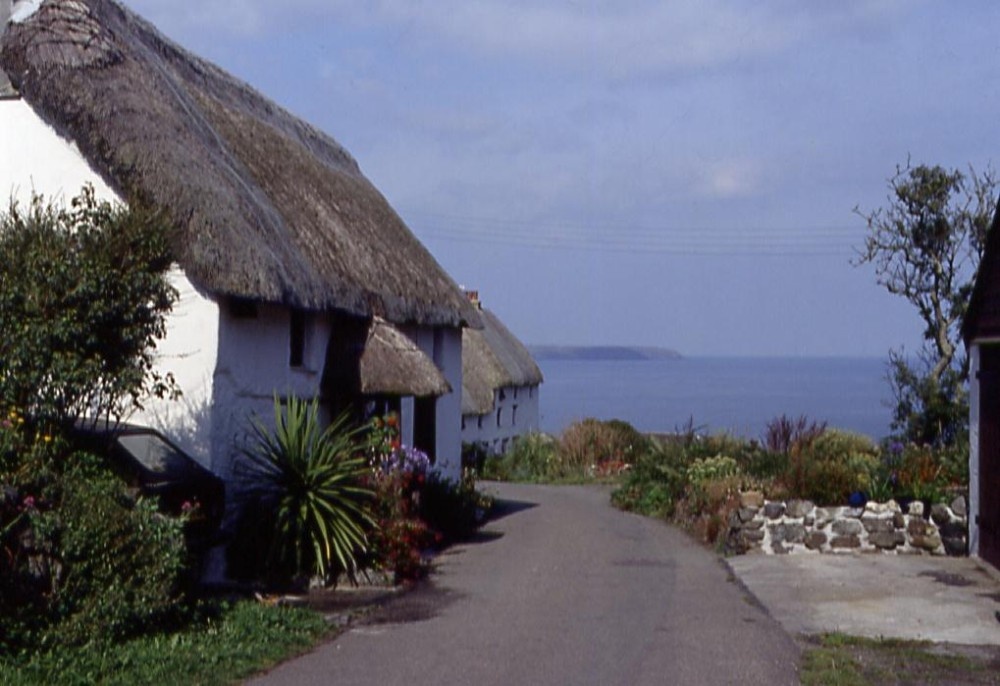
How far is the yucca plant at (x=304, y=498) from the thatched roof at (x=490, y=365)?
1950cm

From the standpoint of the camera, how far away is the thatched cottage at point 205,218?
13875 millimetres

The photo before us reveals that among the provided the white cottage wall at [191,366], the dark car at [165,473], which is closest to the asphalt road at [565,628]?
the dark car at [165,473]

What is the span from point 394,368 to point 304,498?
3.77 metres

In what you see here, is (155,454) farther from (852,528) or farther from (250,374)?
(852,528)

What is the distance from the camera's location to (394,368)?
57.0ft

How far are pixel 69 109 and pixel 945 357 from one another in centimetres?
1917

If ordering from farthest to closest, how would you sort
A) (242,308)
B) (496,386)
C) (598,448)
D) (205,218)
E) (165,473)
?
(496,386)
(598,448)
(242,308)
(205,218)
(165,473)

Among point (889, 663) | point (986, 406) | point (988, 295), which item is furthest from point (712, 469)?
point (889, 663)

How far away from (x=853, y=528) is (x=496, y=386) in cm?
2115

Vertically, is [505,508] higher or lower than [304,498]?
lower

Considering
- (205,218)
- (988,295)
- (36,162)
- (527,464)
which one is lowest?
(527,464)

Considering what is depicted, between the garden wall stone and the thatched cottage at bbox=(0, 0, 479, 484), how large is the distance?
4.85 m

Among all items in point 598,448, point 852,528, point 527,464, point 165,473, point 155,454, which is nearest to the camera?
point 165,473

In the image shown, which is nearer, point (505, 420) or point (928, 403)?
point (928, 403)
